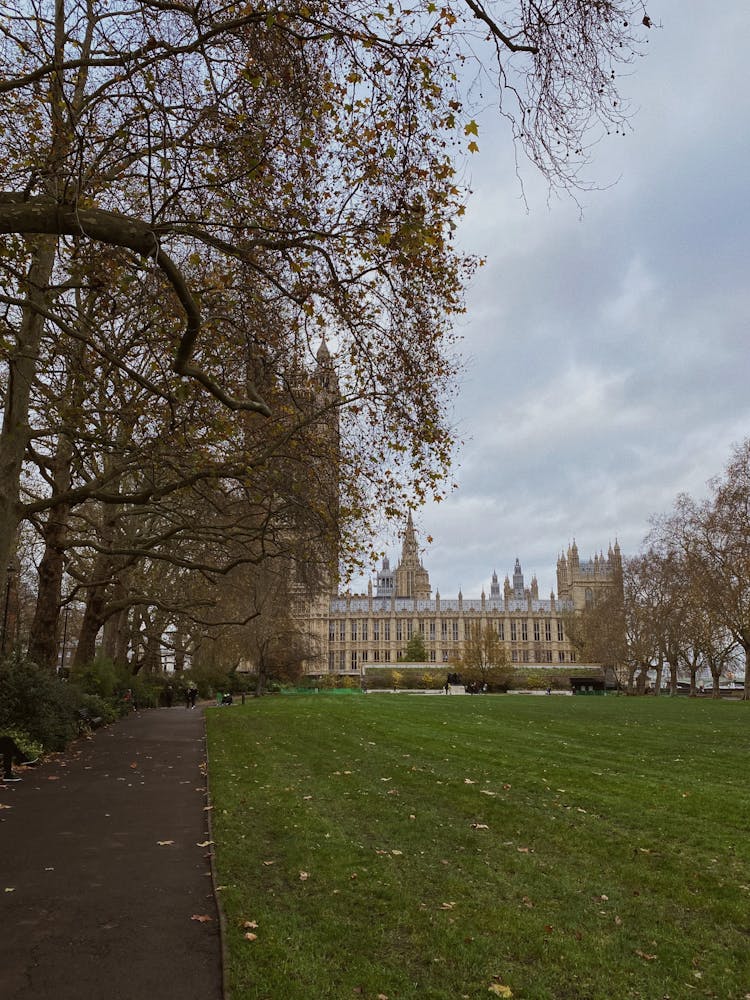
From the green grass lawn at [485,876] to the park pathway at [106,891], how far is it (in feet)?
1.20

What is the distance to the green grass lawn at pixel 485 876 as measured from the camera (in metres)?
4.78

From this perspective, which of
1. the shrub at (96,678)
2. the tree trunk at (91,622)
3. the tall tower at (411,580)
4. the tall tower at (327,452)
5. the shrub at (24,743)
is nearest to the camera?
the shrub at (24,743)

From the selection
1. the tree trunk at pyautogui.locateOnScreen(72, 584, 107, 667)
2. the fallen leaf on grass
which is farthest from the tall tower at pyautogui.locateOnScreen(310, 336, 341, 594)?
the tree trunk at pyautogui.locateOnScreen(72, 584, 107, 667)

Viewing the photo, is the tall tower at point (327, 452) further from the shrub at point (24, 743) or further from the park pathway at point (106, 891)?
the shrub at point (24, 743)

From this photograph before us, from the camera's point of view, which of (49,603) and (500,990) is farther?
(49,603)

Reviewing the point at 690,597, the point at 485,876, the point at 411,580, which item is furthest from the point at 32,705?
the point at 411,580

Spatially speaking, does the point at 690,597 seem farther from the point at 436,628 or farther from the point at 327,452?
the point at 436,628

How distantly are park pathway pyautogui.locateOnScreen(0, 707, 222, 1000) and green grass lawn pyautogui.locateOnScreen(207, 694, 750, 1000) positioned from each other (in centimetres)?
36

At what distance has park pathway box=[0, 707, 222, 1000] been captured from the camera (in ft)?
15.6

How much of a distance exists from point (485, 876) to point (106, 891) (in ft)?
11.5

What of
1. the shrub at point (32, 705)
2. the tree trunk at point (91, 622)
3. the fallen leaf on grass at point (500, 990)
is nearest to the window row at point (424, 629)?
the tree trunk at point (91, 622)

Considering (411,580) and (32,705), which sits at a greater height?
(411,580)

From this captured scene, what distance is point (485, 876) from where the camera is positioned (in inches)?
265

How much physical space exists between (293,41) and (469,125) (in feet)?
8.93
